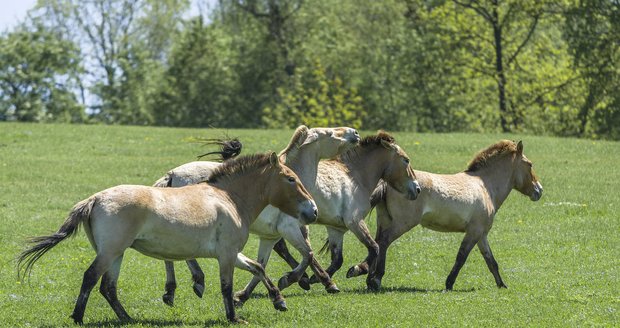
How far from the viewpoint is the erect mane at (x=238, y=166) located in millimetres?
12695

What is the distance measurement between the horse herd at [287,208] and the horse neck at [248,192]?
1cm

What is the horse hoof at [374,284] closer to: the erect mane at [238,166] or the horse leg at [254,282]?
the horse leg at [254,282]

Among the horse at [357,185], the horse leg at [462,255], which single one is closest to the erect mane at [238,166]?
the horse at [357,185]

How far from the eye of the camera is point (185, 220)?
11.7m

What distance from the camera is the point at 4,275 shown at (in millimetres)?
15898

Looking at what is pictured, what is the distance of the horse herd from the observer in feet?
37.2

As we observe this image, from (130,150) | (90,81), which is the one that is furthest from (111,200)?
(90,81)

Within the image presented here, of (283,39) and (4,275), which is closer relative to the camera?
(4,275)

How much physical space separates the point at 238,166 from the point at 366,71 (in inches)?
1901

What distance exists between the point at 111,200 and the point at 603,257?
10.2 m

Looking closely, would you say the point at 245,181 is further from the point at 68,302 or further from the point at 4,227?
the point at 4,227

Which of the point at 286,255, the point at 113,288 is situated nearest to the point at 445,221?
the point at 286,255


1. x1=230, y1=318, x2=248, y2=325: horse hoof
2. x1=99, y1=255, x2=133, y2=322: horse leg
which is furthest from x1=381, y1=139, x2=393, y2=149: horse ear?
x1=99, y1=255, x2=133, y2=322: horse leg

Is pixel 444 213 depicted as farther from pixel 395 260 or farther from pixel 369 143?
pixel 395 260
